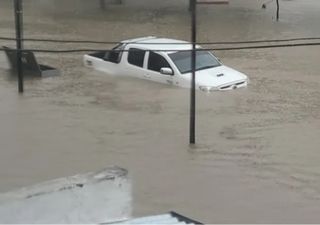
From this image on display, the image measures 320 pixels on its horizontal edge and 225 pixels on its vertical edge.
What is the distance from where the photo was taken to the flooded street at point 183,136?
10336 millimetres

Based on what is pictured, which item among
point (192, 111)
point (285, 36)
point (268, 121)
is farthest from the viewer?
point (285, 36)

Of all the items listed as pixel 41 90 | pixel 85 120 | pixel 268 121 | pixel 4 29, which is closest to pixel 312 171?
pixel 268 121

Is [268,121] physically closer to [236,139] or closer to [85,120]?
[236,139]

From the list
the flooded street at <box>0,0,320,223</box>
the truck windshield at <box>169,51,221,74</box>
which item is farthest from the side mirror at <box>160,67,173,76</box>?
the flooded street at <box>0,0,320,223</box>

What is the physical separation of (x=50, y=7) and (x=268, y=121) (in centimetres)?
2447

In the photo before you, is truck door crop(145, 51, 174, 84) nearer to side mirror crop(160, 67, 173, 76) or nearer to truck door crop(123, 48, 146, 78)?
side mirror crop(160, 67, 173, 76)

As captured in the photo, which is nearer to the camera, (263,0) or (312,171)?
(312,171)

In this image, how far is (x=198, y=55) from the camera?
16.8 meters

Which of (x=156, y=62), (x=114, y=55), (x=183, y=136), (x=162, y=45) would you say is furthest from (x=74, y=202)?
(x=114, y=55)

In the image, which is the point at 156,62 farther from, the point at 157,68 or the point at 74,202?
the point at 74,202

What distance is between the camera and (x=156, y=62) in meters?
16.9

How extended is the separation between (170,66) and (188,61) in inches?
18.1

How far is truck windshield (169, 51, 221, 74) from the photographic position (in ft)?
54.1

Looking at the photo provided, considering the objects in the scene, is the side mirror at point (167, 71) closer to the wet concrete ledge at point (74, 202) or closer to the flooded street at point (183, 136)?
the flooded street at point (183, 136)
